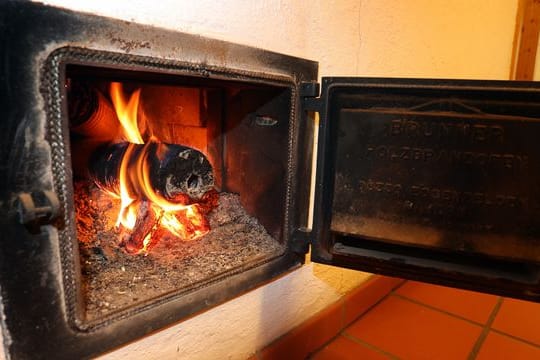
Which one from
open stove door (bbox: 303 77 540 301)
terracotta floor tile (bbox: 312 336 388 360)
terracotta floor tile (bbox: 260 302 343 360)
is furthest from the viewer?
terracotta floor tile (bbox: 312 336 388 360)

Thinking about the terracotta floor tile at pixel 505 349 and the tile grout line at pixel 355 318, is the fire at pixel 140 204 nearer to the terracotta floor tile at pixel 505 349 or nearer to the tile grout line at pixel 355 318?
the tile grout line at pixel 355 318

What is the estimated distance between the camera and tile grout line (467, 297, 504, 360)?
44.9 inches

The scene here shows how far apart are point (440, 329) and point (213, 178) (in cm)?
104

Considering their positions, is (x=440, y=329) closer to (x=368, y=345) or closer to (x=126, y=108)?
(x=368, y=345)

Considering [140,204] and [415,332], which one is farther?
[415,332]

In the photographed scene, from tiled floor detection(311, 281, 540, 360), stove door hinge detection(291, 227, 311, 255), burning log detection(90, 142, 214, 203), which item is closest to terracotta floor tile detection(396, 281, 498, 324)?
tiled floor detection(311, 281, 540, 360)

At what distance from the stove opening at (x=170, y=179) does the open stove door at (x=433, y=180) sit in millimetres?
147

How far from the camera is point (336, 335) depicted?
1232mm

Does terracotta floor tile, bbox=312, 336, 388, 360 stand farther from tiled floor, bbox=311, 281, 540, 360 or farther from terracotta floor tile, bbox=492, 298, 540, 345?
terracotta floor tile, bbox=492, 298, 540, 345

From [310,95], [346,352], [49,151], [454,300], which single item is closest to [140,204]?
[49,151]

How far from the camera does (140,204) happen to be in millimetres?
896

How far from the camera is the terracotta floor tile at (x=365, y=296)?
4.26 feet

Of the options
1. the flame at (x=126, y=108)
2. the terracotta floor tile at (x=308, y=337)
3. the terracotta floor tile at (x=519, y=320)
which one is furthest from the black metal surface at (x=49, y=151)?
the terracotta floor tile at (x=519, y=320)

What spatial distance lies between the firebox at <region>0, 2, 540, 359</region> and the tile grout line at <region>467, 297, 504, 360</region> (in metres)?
0.52
